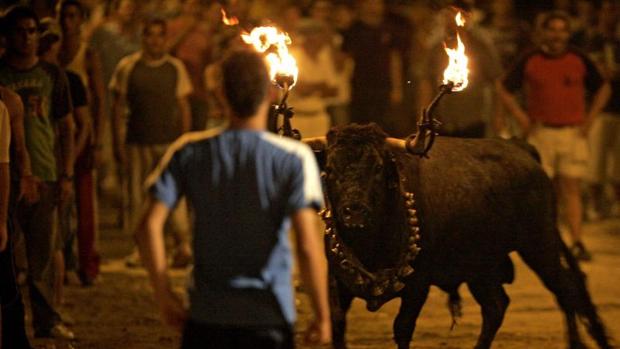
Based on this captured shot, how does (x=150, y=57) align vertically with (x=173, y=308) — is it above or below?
above

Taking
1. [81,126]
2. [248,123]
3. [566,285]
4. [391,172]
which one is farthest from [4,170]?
[566,285]

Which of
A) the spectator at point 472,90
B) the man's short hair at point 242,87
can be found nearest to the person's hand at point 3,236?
the man's short hair at point 242,87

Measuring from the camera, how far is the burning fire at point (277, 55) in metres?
8.51

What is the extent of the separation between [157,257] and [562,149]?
28.3ft

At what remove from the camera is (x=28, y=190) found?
8.87 m

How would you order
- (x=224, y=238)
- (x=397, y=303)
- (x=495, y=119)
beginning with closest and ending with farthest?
(x=224, y=238)
(x=397, y=303)
(x=495, y=119)

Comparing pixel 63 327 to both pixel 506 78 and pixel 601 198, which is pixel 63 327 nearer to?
pixel 506 78

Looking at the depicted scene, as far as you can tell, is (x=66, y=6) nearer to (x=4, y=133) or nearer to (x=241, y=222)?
(x=4, y=133)

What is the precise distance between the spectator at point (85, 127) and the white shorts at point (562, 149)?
4.17m

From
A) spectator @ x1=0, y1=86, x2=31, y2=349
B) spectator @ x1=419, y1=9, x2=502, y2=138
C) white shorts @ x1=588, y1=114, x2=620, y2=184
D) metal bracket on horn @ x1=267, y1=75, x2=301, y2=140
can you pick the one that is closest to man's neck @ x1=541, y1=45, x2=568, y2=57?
spectator @ x1=419, y1=9, x2=502, y2=138

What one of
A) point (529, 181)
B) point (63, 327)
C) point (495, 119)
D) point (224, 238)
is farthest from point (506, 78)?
point (224, 238)

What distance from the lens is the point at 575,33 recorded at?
17531 millimetres

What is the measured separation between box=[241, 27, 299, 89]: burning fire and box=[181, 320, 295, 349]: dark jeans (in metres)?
3.31

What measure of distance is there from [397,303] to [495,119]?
12.2 feet
